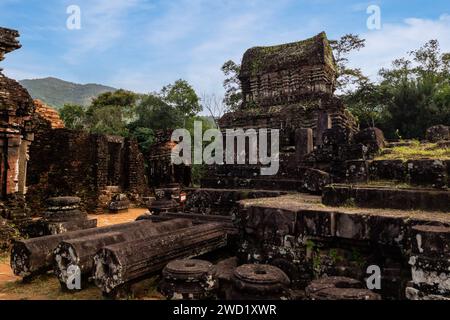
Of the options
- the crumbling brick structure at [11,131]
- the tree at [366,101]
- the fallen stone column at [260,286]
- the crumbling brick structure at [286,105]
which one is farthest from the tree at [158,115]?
the fallen stone column at [260,286]

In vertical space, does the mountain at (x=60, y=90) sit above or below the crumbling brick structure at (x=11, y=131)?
above

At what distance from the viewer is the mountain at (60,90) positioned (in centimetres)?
13270

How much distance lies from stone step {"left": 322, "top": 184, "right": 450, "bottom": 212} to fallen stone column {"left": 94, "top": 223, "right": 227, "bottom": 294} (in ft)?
6.43

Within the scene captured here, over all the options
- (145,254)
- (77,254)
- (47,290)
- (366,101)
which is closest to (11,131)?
(47,290)

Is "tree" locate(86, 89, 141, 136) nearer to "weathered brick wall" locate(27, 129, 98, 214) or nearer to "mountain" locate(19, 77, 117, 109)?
"weathered brick wall" locate(27, 129, 98, 214)

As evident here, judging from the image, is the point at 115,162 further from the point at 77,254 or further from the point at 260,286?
the point at 260,286

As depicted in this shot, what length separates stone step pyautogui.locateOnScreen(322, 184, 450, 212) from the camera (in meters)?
3.40

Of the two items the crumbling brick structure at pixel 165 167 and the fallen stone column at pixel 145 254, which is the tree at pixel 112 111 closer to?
the crumbling brick structure at pixel 165 167

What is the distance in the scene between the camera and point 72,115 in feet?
107

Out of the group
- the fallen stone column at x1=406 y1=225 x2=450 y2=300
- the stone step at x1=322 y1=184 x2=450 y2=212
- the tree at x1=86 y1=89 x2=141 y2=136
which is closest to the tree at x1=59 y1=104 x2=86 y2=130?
the tree at x1=86 y1=89 x2=141 y2=136

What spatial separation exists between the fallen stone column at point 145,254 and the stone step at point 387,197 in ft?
6.43

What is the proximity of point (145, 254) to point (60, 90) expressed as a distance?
161130mm

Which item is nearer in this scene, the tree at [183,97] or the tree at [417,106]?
the tree at [417,106]
